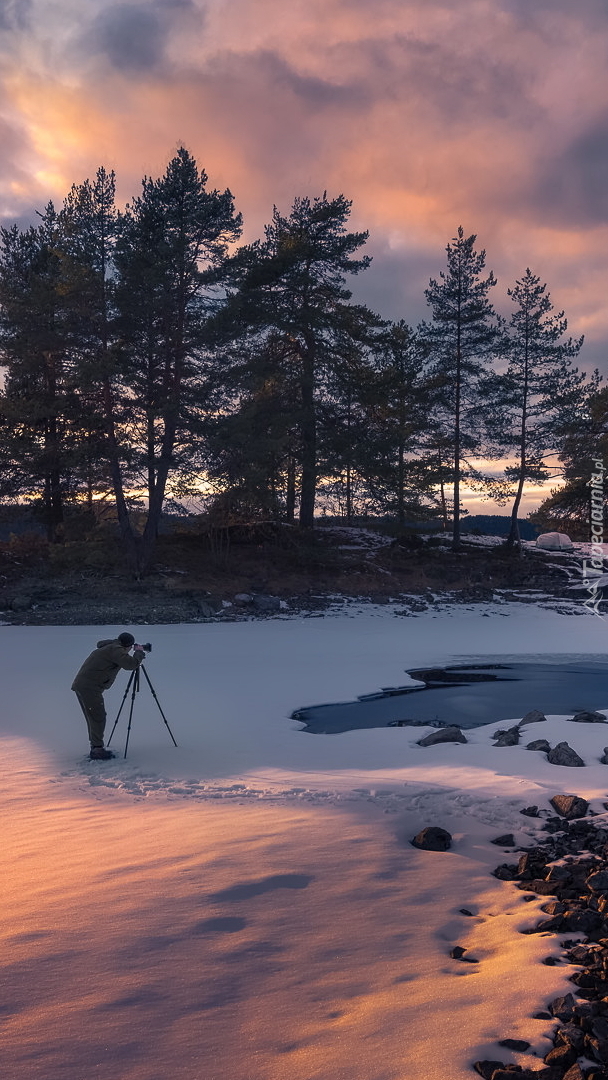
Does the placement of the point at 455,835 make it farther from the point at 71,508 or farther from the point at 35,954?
the point at 71,508

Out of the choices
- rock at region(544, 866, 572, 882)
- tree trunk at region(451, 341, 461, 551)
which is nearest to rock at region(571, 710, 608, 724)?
rock at region(544, 866, 572, 882)

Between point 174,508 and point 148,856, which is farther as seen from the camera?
point 174,508

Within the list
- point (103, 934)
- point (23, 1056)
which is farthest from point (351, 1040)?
point (103, 934)

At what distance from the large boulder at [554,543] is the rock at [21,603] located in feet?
82.9

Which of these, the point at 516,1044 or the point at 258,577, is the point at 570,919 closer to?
the point at 516,1044

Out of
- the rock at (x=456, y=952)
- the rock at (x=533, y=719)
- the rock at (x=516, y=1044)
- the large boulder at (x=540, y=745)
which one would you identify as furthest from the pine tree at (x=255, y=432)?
the rock at (x=516, y=1044)

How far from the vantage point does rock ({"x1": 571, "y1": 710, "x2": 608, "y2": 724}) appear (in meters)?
10.7

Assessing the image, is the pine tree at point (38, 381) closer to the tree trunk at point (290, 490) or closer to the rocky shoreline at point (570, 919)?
the tree trunk at point (290, 490)

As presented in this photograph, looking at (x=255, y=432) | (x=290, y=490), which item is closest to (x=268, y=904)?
(x=255, y=432)

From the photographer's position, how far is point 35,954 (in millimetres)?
4141

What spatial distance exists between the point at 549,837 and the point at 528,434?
32.4 metres

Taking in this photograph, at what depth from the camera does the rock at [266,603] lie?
2284 cm

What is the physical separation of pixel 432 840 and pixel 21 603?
61.5 ft

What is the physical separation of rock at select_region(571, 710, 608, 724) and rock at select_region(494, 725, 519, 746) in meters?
1.25
